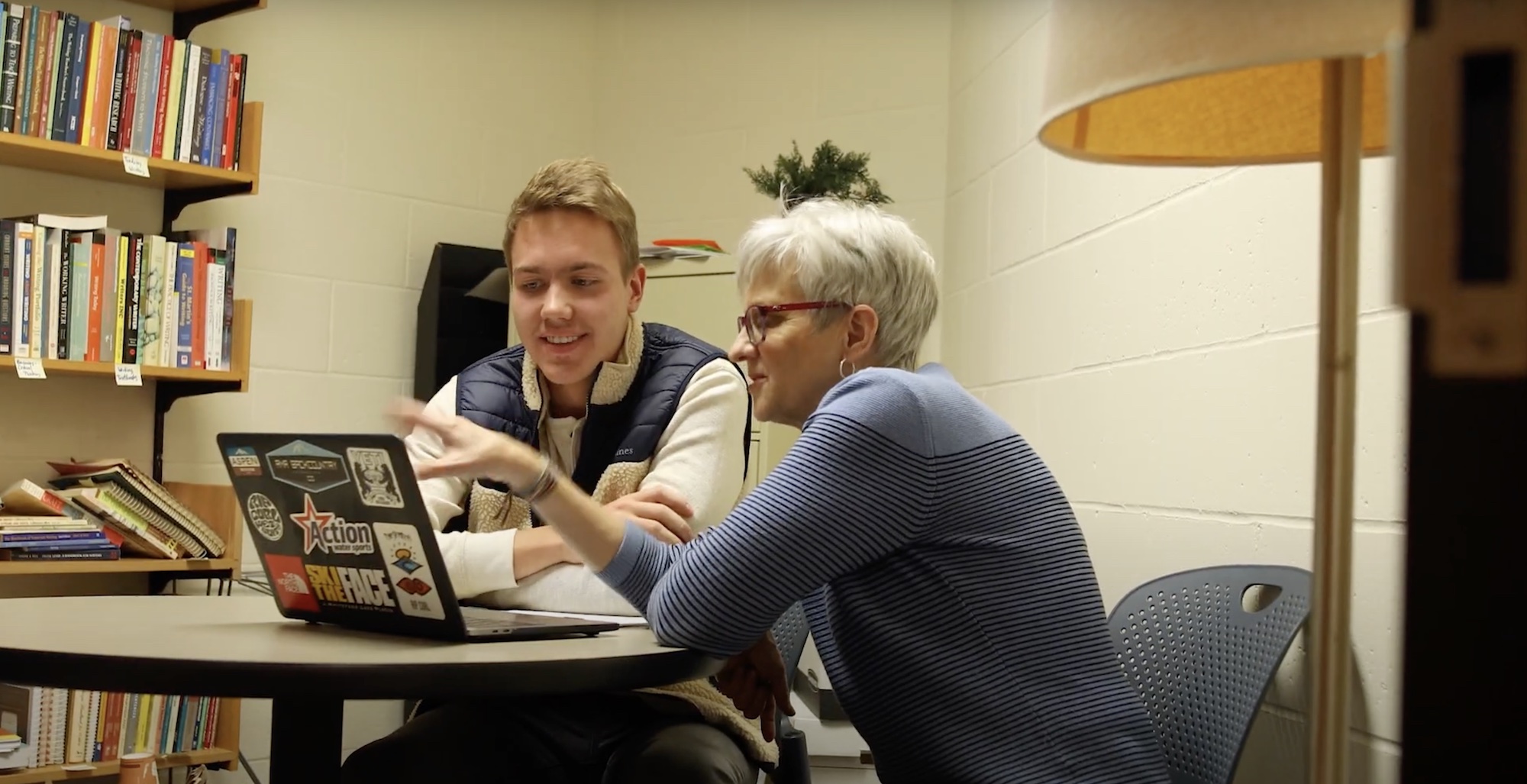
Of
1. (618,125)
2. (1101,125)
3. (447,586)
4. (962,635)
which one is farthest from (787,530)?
(618,125)

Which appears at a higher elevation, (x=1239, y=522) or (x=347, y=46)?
(x=347, y=46)

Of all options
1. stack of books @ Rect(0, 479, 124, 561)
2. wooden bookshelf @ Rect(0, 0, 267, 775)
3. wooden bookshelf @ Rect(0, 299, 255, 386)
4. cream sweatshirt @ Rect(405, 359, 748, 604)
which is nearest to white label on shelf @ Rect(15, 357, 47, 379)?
wooden bookshelf @ Rect(0, 0, 267, 775)

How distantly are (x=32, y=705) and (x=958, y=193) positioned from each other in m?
2.46

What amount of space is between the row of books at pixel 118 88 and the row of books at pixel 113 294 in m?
0.19

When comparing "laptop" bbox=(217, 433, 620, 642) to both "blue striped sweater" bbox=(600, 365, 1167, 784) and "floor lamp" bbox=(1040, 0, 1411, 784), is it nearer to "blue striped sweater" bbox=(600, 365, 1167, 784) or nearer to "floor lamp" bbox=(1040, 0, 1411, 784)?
"blue striped sweater" bbox=(600, 365, 1167, 784)

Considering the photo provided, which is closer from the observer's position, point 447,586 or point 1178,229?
point 447,586

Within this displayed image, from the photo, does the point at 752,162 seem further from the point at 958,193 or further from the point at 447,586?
the point at 447,586

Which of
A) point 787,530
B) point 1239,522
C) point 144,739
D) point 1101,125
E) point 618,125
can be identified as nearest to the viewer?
point 1101,125

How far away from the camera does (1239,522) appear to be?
187cm

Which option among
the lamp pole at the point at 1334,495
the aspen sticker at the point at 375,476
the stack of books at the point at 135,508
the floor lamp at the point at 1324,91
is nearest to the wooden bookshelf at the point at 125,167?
the stack of books at the point at 135,508

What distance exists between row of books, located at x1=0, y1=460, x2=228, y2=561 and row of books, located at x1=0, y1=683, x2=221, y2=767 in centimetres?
30

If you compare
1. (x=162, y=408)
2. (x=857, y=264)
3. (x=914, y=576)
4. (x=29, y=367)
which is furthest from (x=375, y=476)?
(x=162, y=408)

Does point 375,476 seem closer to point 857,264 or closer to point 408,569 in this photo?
point 408,569

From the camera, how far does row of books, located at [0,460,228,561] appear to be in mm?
2699
